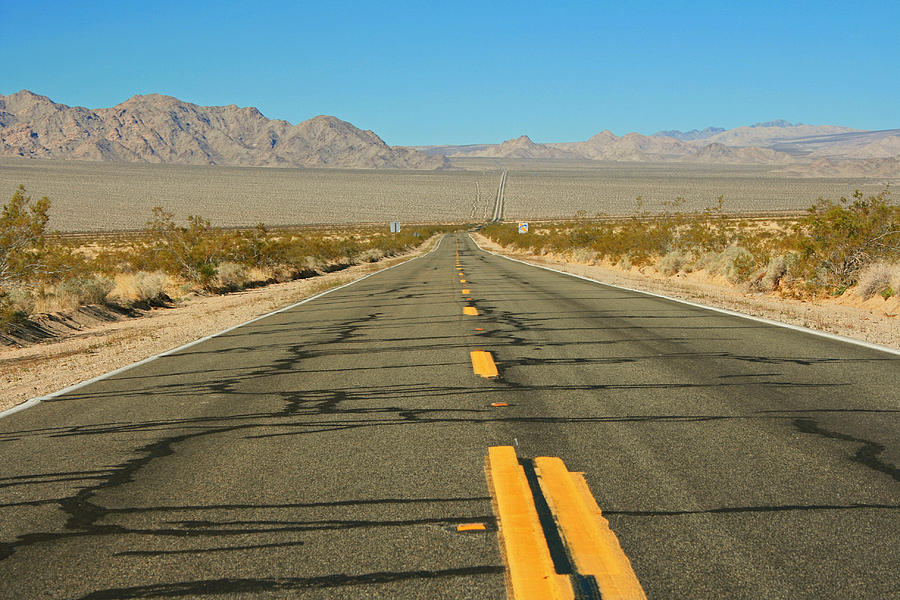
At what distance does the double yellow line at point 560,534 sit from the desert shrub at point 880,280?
40.2 feet

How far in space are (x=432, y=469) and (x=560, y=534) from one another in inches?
43.9

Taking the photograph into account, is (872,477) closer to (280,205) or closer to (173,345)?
(173,345)

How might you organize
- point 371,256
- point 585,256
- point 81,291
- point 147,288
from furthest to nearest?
point 371,256
point 585,256
point 147,288
point 81,291

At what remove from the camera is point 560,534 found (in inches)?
125

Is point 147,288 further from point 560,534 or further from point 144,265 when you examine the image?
point 560,534

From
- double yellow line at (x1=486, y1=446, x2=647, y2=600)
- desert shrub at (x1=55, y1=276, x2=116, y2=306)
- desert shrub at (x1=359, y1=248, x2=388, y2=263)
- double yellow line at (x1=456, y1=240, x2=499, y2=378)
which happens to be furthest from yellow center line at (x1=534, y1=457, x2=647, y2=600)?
desert shrub at (x1=359, y1=248, x2=388, y2=263)

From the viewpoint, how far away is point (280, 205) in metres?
123

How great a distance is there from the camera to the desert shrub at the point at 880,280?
13141mm

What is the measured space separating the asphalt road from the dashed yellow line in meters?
0.21

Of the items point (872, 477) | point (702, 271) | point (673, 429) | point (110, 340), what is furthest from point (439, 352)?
point (702, 271)

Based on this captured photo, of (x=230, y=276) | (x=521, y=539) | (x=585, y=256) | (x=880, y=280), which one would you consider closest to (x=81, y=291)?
(x=230, y=276)

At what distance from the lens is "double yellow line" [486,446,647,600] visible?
2.69 meters

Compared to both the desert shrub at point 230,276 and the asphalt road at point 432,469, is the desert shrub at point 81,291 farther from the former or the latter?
the asphalt road at point 432,469

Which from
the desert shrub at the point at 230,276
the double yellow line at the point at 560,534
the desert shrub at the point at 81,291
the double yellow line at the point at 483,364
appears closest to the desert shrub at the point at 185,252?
the desert shrub at the point at 230,276
